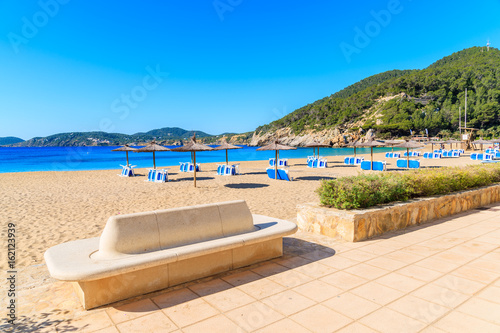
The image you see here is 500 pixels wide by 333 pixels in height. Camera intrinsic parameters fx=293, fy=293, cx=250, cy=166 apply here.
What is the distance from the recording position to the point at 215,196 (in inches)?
408

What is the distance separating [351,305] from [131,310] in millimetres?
1967

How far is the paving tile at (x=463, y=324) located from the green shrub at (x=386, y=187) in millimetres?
2281

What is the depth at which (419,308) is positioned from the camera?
2.52m

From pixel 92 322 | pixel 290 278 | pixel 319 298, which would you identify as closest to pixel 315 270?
pixel 290 278

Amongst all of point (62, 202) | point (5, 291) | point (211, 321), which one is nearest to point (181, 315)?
point (211, 321)

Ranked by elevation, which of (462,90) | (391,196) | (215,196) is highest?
(462,90)

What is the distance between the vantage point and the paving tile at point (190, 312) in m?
2.43

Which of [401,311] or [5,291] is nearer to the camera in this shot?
[401,311]

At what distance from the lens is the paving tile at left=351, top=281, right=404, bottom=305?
2693mm

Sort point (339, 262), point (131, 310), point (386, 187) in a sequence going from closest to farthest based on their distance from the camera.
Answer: point (131, 310), point (339, 262), point (386, 187)

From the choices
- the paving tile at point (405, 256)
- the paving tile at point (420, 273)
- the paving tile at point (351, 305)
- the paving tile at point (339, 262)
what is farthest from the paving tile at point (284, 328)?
the paving tile at point (405, 256)

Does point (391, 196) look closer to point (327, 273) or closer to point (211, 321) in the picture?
point (327, 273)

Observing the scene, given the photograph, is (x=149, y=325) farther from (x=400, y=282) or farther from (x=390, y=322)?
(x=400, y=282)

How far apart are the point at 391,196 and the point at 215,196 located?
6476 mm
